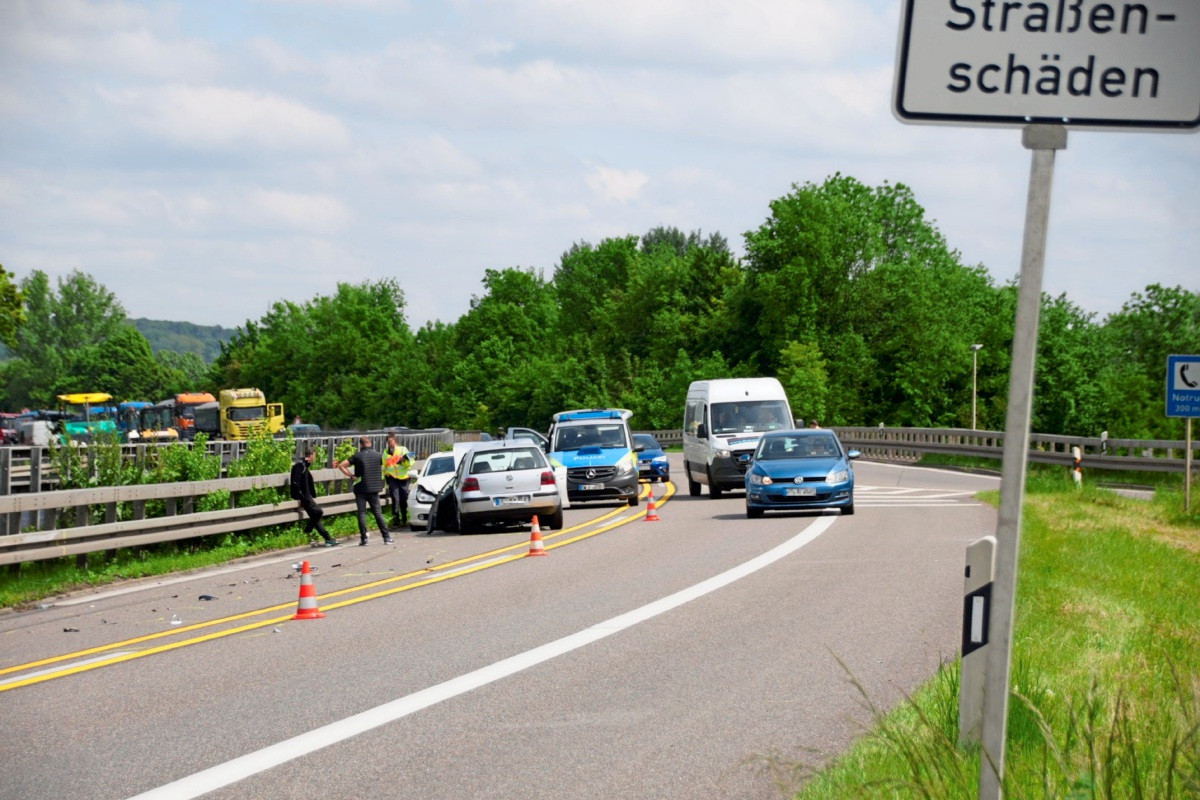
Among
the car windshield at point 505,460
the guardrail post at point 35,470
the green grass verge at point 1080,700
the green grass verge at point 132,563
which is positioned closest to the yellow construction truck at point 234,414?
the car windshield at point 505,460

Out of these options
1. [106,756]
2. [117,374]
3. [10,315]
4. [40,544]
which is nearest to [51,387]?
[117,374]

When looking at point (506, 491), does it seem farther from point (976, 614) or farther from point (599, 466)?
point (976, 614)

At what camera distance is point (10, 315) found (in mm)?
53031

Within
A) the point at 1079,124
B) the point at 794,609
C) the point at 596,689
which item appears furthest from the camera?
the point at 794,609

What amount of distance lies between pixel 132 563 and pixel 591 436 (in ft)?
49.8

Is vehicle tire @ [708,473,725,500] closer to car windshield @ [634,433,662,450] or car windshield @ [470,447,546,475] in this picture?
car windshield @ [470,447,546,475]

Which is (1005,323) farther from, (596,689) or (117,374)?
(117,374)

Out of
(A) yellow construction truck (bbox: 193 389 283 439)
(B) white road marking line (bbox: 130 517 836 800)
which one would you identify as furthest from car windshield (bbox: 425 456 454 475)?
(A) yellow construction truck (bbox: 193 389 283 439)

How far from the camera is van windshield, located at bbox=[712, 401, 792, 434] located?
109ft

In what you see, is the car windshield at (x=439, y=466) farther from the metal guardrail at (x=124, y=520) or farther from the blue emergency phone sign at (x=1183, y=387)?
the blue emergency phone sign at (x=1183, y=387)

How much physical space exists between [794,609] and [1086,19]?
389 inches

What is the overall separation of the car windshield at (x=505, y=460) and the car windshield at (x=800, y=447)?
4.02 metres

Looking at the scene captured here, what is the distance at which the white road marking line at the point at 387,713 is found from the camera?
704 cm

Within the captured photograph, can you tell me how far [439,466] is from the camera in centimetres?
3109
